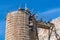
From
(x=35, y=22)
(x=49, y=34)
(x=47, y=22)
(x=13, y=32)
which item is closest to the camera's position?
(x=13, y=32)

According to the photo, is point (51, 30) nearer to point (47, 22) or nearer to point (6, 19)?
point (47, 22)

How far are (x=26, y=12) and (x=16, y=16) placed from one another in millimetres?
1738

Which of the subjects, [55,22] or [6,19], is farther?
[55,22]

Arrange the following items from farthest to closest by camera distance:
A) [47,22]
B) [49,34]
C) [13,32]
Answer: [49,34] < [47,22] < [13,32]

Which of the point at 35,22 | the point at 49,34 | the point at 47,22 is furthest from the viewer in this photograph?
the point at 49,34

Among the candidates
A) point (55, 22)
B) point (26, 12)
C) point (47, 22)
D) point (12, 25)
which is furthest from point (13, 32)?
point (55, 22)

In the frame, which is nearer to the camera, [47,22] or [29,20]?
[29,20]

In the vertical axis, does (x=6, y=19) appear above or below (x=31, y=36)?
above

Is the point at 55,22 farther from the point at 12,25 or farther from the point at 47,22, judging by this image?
the point at 12,25

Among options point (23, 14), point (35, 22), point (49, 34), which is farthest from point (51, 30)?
point (23, 14)

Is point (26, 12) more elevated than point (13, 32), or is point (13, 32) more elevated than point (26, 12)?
point (26, 12)

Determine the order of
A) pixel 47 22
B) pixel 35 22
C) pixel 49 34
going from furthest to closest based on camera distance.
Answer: pixel 49 34 → pixel 47 22 → pixel 35 22

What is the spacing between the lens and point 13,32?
127ft

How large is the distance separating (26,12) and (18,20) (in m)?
1.92
